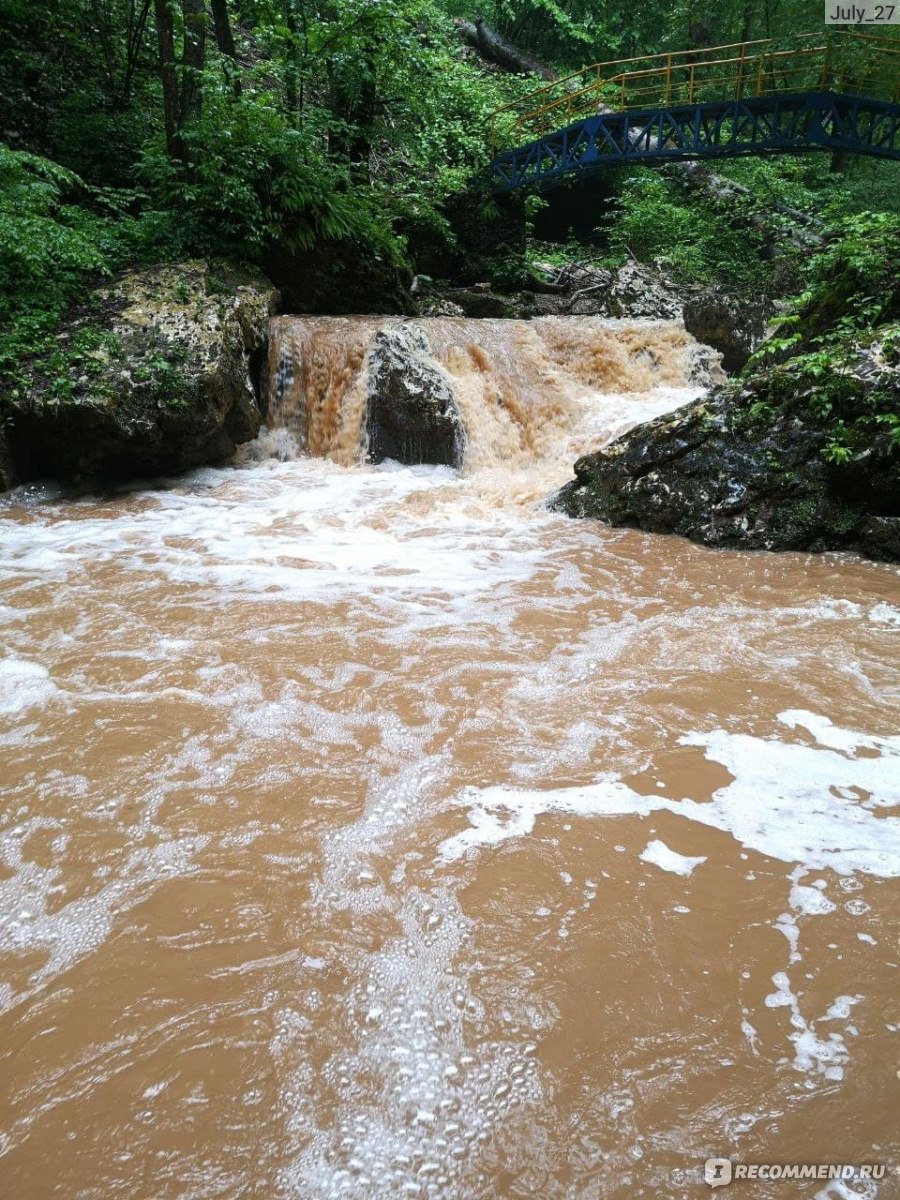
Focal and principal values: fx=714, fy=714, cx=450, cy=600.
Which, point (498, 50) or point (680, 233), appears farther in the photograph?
point (498, 50)

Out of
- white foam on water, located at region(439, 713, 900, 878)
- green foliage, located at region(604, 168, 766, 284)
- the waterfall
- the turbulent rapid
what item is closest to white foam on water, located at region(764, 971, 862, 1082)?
the turbulent rapid

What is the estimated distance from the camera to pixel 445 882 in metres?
2.29

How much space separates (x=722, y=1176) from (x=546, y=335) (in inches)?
380

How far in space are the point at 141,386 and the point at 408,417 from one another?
276cm

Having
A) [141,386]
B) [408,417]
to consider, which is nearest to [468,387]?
[408,417]

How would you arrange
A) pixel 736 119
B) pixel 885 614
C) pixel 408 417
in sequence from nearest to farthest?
1. pixel 885 614
2. pixel 408 417
3. pixel 736 119

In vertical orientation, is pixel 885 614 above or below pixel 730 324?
below

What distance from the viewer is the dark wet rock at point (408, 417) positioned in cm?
804

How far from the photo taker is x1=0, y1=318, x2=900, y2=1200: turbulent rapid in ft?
5.11

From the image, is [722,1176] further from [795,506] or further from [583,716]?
[795,506]

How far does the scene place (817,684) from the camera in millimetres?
3535

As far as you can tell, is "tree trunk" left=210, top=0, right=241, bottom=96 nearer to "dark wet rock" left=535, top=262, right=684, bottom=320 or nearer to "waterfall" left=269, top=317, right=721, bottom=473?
"waterfall" left=269, top=317, right=721, bottom=473

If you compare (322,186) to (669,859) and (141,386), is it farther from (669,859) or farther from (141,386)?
(669,859)

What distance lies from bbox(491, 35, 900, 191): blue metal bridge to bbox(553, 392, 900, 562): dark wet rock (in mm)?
9396
